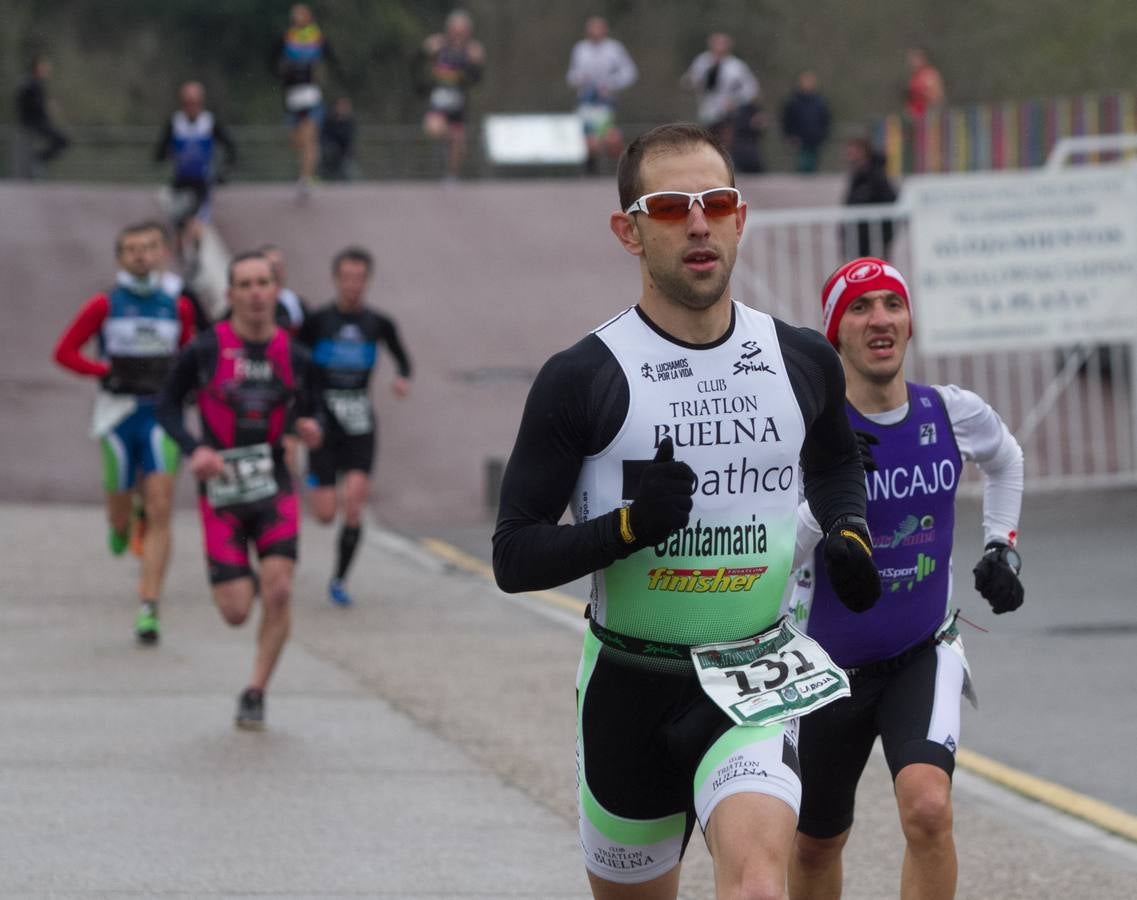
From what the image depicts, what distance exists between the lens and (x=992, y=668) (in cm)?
988

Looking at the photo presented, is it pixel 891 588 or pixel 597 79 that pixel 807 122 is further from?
pixel 891 588

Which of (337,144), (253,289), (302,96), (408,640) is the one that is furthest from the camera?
(337,144)

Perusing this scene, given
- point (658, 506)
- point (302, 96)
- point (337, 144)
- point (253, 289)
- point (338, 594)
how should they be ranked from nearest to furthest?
point (658, 506)
point (253, 289)
point (338, 594)
point (302, 96)
point (337, 144)

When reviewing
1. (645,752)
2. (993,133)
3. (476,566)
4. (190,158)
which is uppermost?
(993,133)

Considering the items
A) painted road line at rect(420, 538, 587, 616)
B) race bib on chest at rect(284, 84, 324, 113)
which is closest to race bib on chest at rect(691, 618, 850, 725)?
painted road line at rect(420, 538, 587, 616)

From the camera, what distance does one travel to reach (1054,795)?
7316 millimetres

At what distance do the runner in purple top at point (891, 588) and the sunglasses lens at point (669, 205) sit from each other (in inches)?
50.0

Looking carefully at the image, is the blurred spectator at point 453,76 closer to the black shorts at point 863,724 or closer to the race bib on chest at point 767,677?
the black shorts at point 863,724

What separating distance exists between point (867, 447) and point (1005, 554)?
1.68 ft

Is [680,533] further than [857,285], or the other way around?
[857,285]

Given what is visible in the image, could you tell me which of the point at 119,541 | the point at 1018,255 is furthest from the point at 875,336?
the point at 1018,255

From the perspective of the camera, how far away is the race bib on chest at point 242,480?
343 inches

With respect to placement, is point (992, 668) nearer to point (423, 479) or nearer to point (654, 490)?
point (654, 490)

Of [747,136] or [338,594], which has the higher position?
[747,136]
